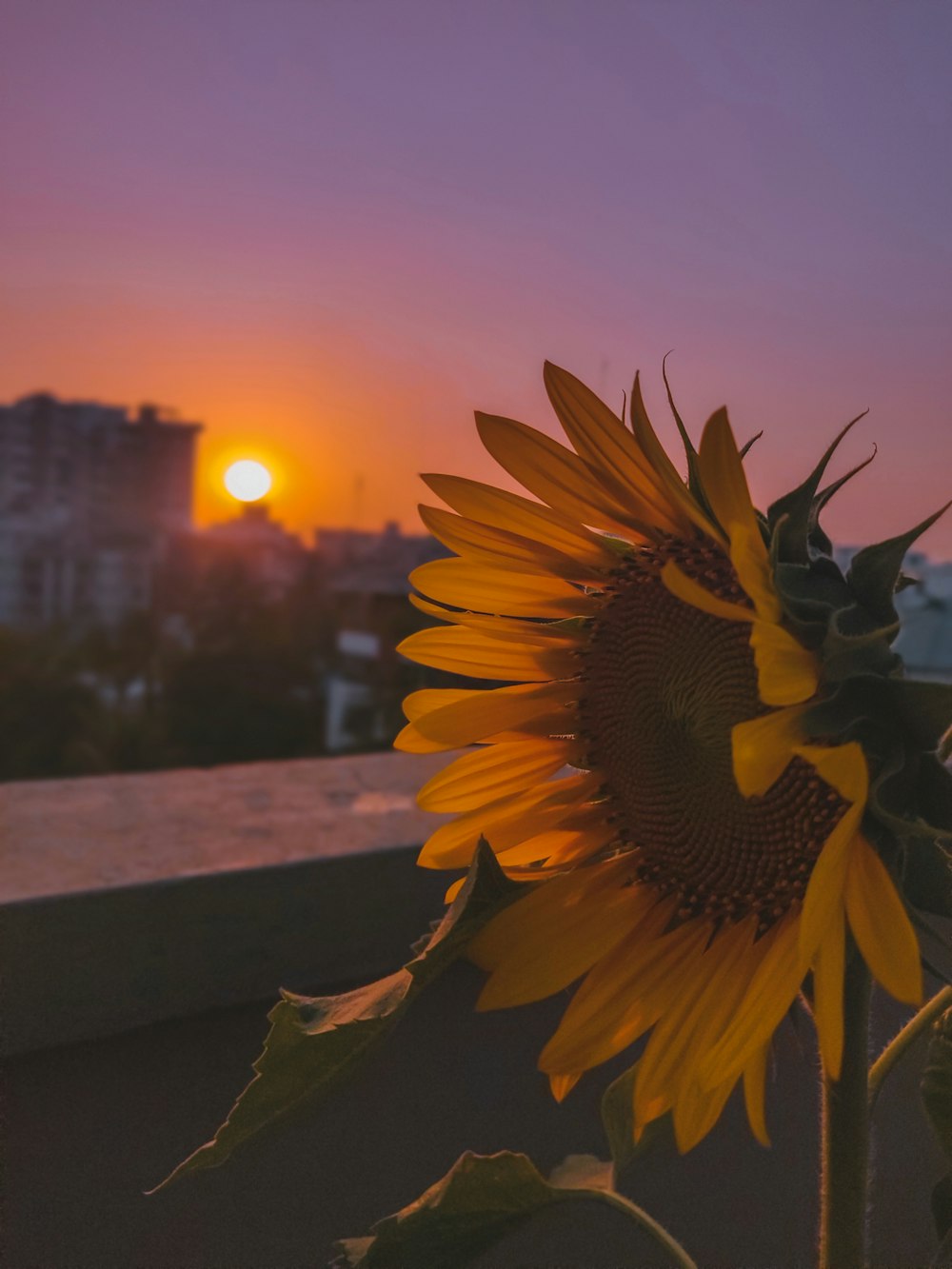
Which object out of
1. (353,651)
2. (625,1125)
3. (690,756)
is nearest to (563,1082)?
(625,1125)

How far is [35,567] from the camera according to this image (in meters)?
25.7

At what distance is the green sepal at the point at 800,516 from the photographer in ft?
1.35

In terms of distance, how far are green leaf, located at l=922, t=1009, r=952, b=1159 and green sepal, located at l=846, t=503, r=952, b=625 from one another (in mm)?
217

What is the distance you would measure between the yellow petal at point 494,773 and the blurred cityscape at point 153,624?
379 inches

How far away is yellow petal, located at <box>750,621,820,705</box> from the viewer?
1.12 ft

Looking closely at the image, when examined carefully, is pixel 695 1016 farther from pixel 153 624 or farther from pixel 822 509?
pixel 153 624

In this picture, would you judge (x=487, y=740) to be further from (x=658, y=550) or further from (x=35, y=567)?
(x=35, y=567)

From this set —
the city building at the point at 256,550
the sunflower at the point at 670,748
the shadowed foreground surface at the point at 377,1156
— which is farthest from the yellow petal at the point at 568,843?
the city building at the point at 256,550

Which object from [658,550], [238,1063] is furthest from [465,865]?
[238,1063]

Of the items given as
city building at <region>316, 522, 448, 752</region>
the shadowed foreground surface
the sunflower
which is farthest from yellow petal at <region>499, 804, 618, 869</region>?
city building at <region>316, 522, 448, 752</region>

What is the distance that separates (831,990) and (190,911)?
48cm

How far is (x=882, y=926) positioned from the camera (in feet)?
1.18

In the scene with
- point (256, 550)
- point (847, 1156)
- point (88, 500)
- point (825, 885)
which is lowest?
point (847, 1156)

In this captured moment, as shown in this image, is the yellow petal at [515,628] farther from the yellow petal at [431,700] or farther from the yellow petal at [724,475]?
the yellow petal at [724,475]
